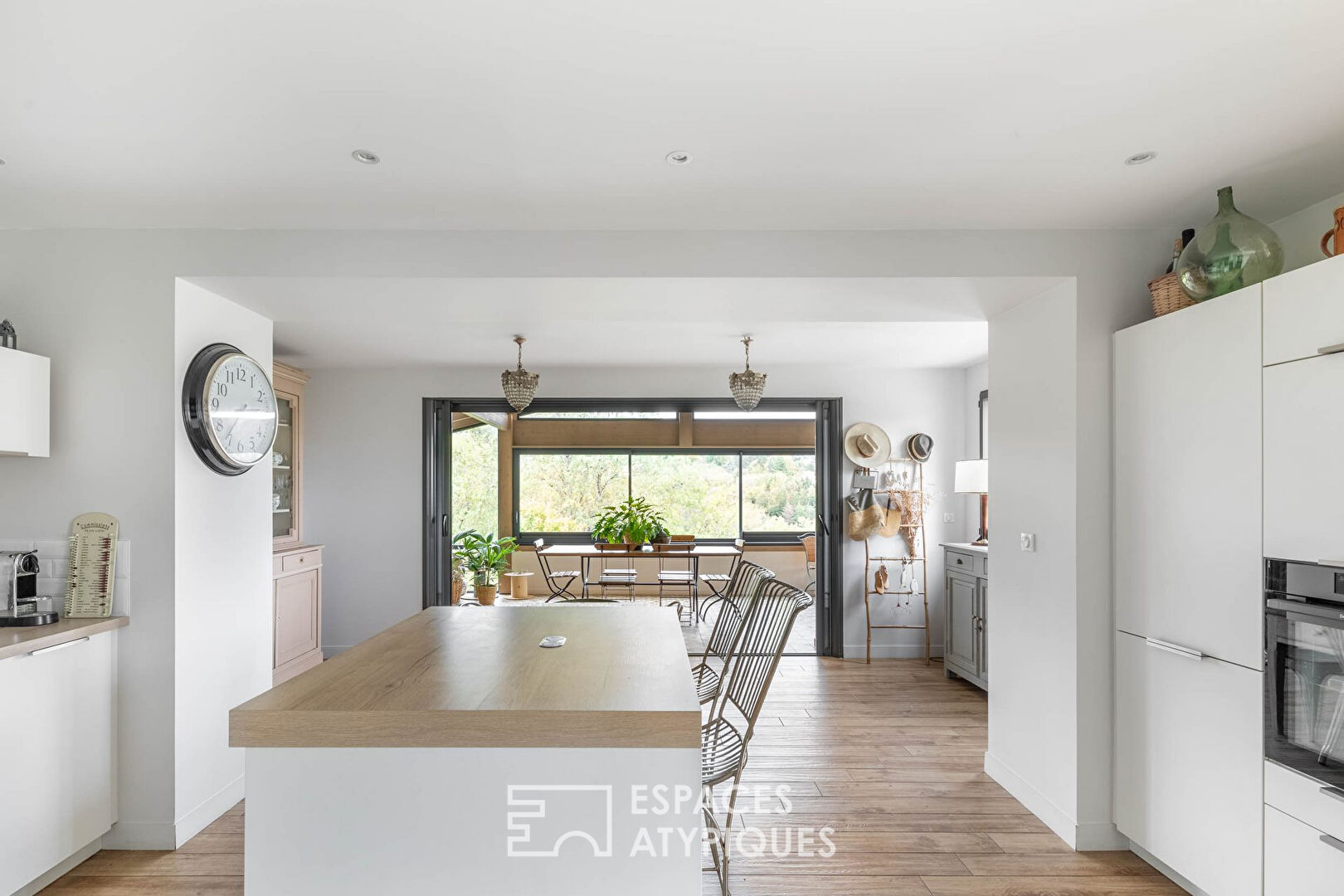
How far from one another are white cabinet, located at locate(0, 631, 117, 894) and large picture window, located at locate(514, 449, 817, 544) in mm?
7005

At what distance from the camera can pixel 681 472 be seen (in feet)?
32.6

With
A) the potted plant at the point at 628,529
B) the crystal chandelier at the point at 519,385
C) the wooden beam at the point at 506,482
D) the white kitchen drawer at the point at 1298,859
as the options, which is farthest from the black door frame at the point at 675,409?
the white kitchen drawer at the point at 1298,859

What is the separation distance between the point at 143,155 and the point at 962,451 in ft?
18.5

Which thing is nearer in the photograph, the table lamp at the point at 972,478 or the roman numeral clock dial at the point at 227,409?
the roman numeral clock dial at the point at 227,409

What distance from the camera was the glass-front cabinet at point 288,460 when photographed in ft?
17.3

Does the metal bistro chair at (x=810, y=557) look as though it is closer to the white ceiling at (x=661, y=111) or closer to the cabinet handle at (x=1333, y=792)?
the white ceiling at (x=661, y=111)

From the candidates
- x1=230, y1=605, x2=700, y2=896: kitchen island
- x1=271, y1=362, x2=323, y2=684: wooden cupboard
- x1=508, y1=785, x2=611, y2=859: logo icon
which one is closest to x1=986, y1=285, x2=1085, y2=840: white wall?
x1=230, y1=605, x2=700, y2=896: kitchen island

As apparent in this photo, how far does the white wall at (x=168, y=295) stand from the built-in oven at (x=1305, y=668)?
75 centimetres

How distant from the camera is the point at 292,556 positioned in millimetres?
5188

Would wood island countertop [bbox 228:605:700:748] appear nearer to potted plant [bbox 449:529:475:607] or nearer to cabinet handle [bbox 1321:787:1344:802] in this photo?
cabinet handle [bbox 1321:787:1344:802]

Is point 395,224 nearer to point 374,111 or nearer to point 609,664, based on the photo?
point 374,111

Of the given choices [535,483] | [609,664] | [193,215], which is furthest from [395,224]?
[535,483]

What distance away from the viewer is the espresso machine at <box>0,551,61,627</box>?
8.87 feet

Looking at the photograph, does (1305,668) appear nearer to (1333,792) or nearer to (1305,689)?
(1305,689)
